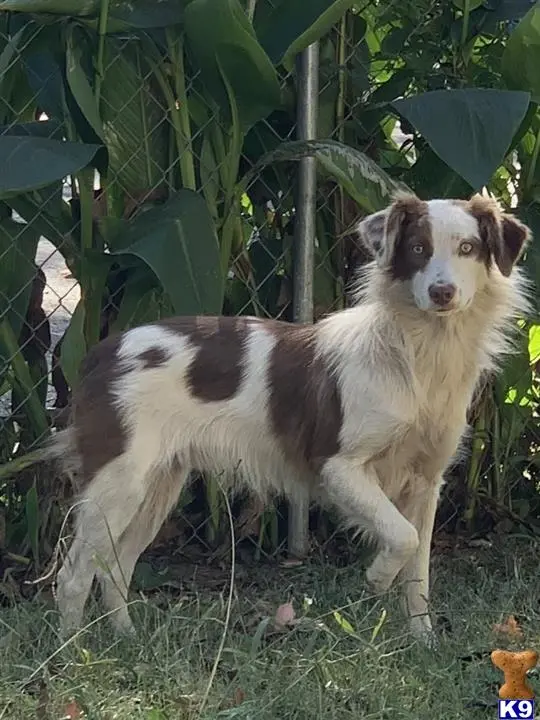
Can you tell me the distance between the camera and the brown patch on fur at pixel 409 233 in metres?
3.45

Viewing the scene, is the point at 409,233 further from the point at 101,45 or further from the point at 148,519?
the point at 148,519

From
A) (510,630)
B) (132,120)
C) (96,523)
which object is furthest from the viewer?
(132,120)

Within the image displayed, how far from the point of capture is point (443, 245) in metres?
3.44

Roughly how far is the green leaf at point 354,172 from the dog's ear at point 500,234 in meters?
0.41

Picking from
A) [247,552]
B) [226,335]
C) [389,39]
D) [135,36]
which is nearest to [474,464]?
[247,552]

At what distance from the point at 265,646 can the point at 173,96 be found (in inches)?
71.3

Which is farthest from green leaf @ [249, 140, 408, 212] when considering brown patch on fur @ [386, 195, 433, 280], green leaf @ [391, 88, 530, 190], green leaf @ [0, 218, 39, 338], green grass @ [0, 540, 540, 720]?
green grass @ [0, 540, 540, 720]

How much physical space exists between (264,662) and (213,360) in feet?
3.28

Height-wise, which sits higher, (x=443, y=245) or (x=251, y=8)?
(x=251, y=8)

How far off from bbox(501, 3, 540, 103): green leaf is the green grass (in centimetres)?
161

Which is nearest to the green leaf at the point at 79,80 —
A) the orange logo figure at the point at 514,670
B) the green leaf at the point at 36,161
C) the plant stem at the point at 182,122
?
the green leaf at the point at 36,161

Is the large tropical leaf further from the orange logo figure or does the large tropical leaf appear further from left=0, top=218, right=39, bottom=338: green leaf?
the orange logo figure

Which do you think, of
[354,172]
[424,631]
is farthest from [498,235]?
[424,631]

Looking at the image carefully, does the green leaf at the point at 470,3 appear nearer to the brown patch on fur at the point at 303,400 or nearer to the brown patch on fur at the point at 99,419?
the brown patch on fur at the point at 303,400
